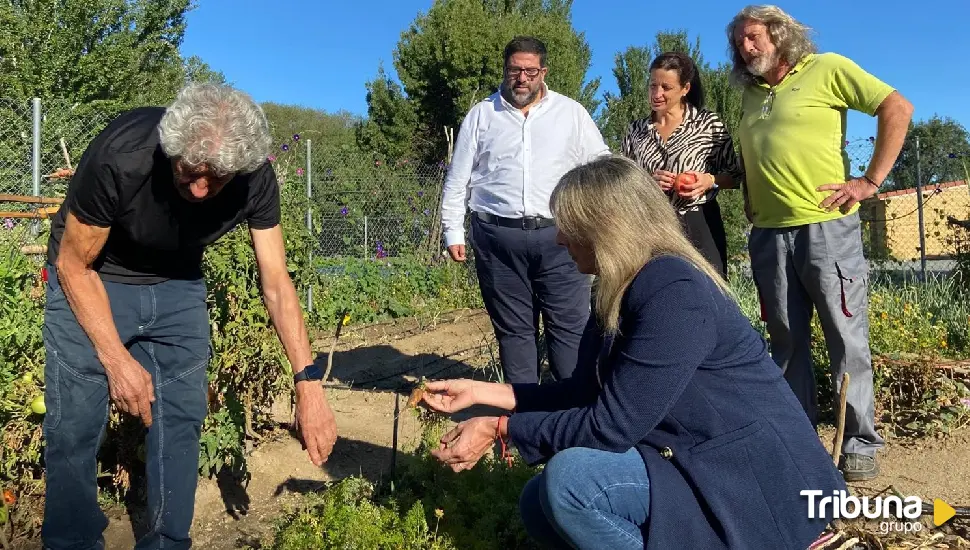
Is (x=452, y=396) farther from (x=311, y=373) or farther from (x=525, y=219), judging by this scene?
(x=525, y=219)

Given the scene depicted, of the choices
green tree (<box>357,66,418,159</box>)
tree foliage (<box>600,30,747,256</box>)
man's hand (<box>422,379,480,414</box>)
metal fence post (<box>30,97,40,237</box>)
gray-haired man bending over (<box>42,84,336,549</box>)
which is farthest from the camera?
green tree (<box>357,66,418,159</box>)

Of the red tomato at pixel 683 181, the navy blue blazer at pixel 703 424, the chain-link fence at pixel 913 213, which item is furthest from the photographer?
the chain-link fence at pixel 913 213

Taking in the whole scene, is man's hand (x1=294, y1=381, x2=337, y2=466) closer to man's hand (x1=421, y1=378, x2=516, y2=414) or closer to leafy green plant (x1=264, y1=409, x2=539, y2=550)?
leafy green plant (x1=264, y1=409, x2=539, y2=550)

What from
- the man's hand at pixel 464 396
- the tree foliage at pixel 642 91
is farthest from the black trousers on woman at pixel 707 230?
the tree foliage at pixel 642 91

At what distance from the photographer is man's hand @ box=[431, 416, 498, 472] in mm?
2086

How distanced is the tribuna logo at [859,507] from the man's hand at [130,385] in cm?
176

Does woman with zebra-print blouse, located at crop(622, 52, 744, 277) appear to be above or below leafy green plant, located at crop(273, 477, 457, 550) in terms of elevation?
above

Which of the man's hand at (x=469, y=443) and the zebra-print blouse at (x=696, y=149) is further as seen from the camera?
the zebra-print blouse at (x=696, y=149)

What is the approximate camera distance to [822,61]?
11.0 ft

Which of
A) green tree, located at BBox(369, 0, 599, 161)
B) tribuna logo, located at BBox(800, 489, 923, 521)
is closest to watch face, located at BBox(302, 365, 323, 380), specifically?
tribuna logo, located at BBox(800, 489, 923, 521)

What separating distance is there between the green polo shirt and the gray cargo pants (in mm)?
81

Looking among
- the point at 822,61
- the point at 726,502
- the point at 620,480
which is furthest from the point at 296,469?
the point at 822,61

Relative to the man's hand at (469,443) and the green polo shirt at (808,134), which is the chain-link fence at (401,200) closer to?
the green polo shirt at (808,134)

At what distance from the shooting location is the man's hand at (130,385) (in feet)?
7.43
